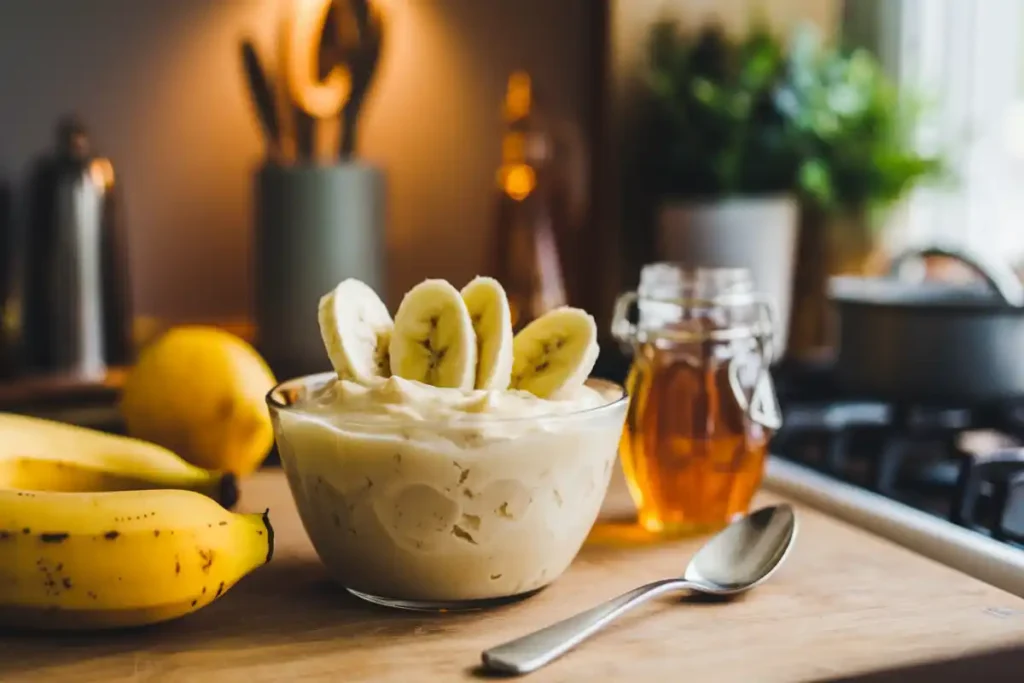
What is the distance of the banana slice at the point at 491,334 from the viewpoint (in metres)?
0.64

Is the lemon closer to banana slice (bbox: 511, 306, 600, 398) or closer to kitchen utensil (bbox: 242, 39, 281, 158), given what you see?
banana slice (bbox: 511, 306, 600, 398)

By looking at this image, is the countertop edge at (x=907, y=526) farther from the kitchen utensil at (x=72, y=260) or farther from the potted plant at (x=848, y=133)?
the kitchen utensil at (x=72, y=260)

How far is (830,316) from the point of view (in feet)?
4.94

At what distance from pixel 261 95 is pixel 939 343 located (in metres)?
0.81

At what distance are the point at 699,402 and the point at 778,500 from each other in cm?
12

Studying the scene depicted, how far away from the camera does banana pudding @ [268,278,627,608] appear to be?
1.94 ft

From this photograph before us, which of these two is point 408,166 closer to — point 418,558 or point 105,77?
point 105,77

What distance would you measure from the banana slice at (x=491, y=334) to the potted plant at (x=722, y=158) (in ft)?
2.37

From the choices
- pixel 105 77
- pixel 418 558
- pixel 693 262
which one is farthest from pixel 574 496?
pixel 105 77

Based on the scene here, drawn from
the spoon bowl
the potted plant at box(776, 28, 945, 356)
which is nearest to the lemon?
the spoon bowl

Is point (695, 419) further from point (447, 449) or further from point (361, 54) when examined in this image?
point (361, 54)

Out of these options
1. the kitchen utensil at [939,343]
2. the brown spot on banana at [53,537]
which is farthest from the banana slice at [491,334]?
the kitchen utensil at [939,343]

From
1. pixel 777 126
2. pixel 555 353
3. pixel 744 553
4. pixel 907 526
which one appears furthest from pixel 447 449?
pixel 777 126

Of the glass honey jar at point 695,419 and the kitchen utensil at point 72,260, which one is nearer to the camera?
the glass honey jar at point 695,419
